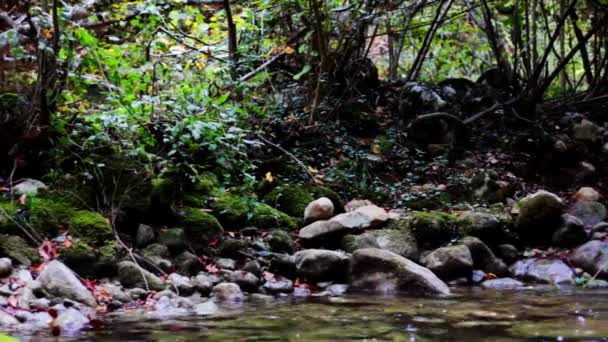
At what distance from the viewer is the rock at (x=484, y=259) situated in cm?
519

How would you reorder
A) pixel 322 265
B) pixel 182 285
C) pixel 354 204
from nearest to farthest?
1. pixel 182 285
2. pixel 322 265
3. pixel 354 204

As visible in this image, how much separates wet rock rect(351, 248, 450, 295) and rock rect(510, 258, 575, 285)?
107 centimetres

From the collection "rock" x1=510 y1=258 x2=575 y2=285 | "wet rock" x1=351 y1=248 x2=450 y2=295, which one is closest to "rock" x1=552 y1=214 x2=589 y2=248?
"rock" x1=510 y1=258 x2=575 y2=285

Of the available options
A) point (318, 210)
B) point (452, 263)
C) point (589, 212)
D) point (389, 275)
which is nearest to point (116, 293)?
point (389, 275)

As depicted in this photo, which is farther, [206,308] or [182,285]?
[182,285]

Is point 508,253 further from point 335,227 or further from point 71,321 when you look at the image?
point 71,321

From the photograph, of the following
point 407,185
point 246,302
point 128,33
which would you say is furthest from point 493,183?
point 128,33

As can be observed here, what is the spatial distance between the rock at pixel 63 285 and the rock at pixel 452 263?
2611 millimetres

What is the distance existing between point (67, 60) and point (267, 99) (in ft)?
9.93

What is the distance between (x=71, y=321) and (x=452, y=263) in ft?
9.59

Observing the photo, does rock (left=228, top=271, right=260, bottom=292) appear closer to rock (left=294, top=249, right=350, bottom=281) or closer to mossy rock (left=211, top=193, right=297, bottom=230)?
rock (left=294, top=249, right=350, bottom=281)

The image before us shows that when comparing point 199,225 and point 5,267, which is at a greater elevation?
point 199,225

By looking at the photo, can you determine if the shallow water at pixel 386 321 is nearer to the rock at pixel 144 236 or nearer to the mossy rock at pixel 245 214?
the rock at pixel 144 236

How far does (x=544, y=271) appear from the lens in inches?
200
